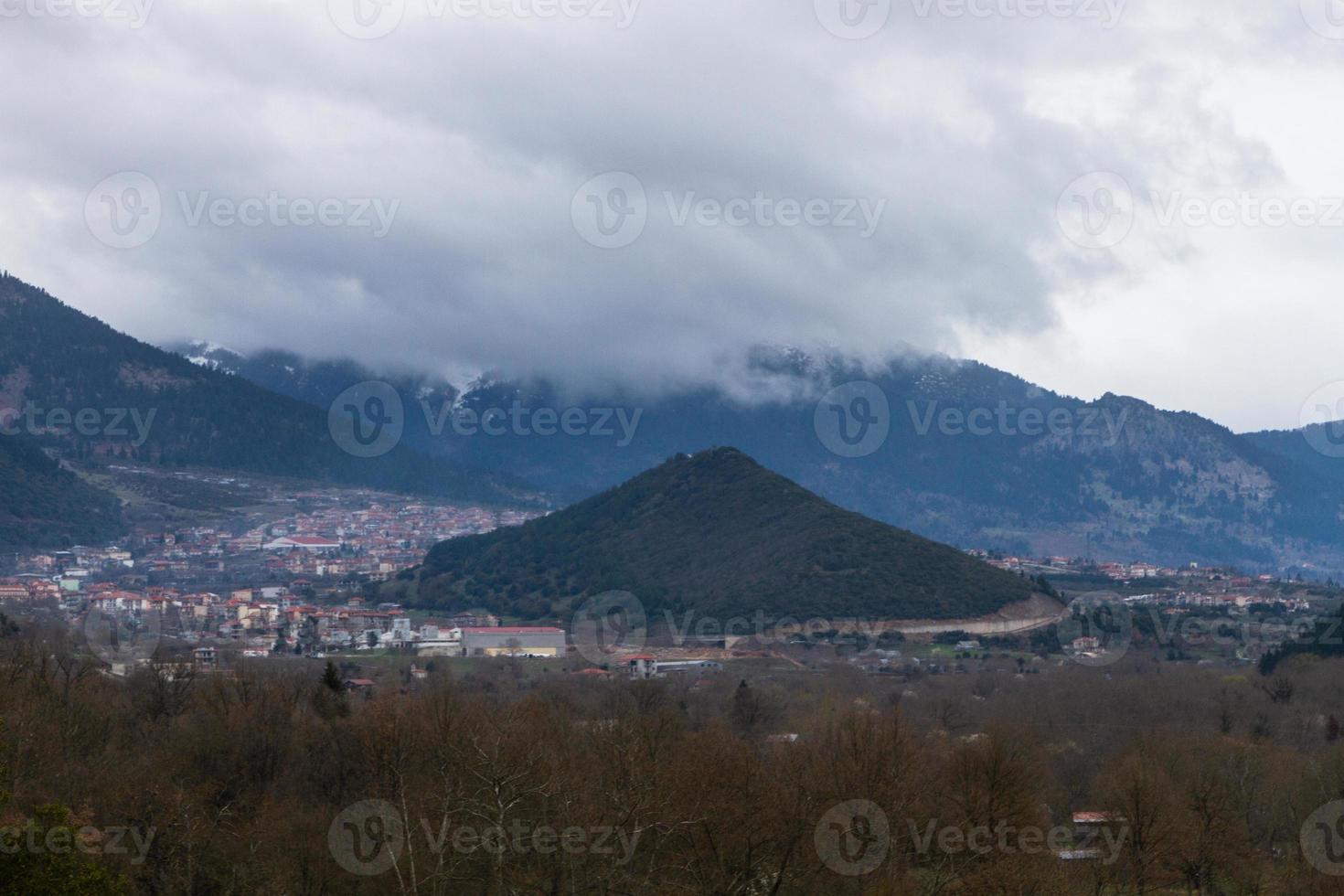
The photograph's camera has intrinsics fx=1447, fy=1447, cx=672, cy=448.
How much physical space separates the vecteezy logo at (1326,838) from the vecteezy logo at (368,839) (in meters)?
24.9

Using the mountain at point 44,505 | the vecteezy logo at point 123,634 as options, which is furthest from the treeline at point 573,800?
the mountain at point 44,505

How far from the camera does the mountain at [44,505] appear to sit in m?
166

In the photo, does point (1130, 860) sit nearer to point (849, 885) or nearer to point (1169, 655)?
point (849, 885)

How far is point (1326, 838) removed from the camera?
4388 cm

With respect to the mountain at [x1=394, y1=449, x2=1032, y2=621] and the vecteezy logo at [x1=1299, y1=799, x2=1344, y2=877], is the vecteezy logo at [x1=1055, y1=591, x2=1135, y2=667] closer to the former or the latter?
the mountain at [x1=394, y1=449, x2=1032, y2=621]

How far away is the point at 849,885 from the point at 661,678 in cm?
4669

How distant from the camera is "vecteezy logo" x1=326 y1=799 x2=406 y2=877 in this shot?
3469cm

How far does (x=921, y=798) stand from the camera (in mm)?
41500
